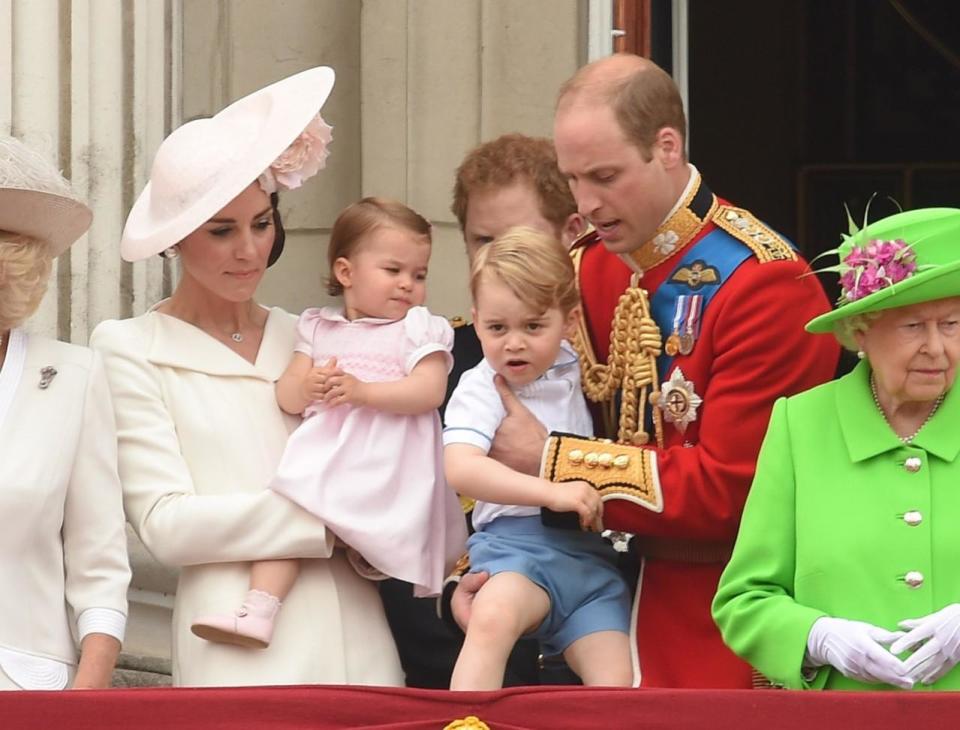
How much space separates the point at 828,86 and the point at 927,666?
5960mm

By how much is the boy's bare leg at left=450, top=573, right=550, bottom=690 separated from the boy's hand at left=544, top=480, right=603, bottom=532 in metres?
0.16

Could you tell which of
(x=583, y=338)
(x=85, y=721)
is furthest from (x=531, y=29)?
(x=85, y=721)

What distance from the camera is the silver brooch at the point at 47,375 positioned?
3.99 metres

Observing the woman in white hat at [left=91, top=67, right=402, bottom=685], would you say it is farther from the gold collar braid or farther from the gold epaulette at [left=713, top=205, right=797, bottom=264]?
the gold epaulette at [left=713, top=205, right=797, bottom=264]

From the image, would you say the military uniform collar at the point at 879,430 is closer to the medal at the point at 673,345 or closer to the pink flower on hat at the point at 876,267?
the pink flower on hat at the point at 876,267

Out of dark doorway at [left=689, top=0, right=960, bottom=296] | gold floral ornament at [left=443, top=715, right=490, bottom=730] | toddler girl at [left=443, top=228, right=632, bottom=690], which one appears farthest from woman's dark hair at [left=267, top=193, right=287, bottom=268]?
dark doorway at [left=689, top=0, right=960, bottom=296]

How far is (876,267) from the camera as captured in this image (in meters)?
3.75

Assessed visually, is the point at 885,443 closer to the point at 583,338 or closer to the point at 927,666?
the point at 927,666

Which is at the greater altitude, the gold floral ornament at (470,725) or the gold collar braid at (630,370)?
the gold collar braid at (630,370)

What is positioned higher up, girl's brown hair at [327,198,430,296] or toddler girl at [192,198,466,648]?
girl's brown hair at [327,198,430,296]

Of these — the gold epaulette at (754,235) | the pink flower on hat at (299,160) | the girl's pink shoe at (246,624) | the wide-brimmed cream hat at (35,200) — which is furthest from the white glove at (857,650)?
the wide-brimmed cream hat at (35,200)

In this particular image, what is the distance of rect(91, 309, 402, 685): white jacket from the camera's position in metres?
4.15

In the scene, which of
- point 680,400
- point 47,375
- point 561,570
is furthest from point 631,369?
point 47,375

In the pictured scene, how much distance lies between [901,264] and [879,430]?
0.29m
